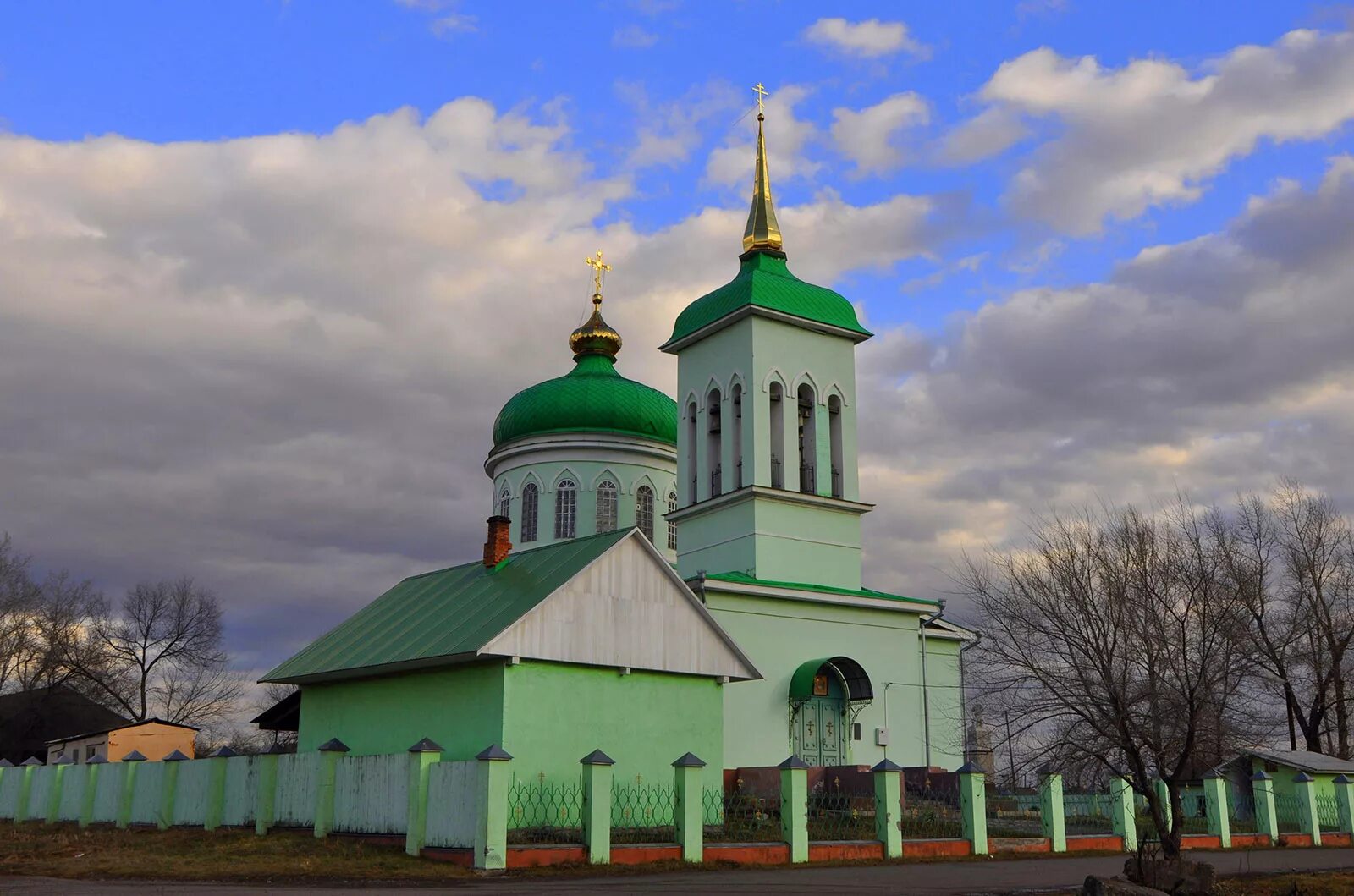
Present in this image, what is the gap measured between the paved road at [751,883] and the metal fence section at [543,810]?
257cm

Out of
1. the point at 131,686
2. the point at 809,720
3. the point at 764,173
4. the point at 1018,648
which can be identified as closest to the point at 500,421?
the point at 764,173

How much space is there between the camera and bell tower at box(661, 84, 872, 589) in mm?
28547

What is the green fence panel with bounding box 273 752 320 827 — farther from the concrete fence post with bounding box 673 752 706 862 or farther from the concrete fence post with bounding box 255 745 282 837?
the concrete fence post with bounding box 673 752 706 862

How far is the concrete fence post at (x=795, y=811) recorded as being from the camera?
56.5 ft

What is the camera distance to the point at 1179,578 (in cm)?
2080

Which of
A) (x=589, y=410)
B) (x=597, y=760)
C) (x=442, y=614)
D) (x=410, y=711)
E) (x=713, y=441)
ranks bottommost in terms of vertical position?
(x=597, y=760)

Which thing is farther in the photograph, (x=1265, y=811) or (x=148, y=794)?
(x=1265, y=811)

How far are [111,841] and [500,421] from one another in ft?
62.9

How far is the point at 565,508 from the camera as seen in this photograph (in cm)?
3503

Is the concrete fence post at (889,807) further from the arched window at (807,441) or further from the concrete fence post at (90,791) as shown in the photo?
the concrete fence post at (90,791)

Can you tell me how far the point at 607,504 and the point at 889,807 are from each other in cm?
1804

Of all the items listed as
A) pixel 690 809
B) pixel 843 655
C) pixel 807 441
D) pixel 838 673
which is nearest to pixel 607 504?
pixel 807 441

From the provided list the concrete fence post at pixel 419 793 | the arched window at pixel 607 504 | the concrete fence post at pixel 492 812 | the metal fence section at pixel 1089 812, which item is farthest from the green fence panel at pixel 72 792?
the metal fence section at pixel 1089 812

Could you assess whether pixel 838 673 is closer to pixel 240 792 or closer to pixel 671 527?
pixel 671 527
